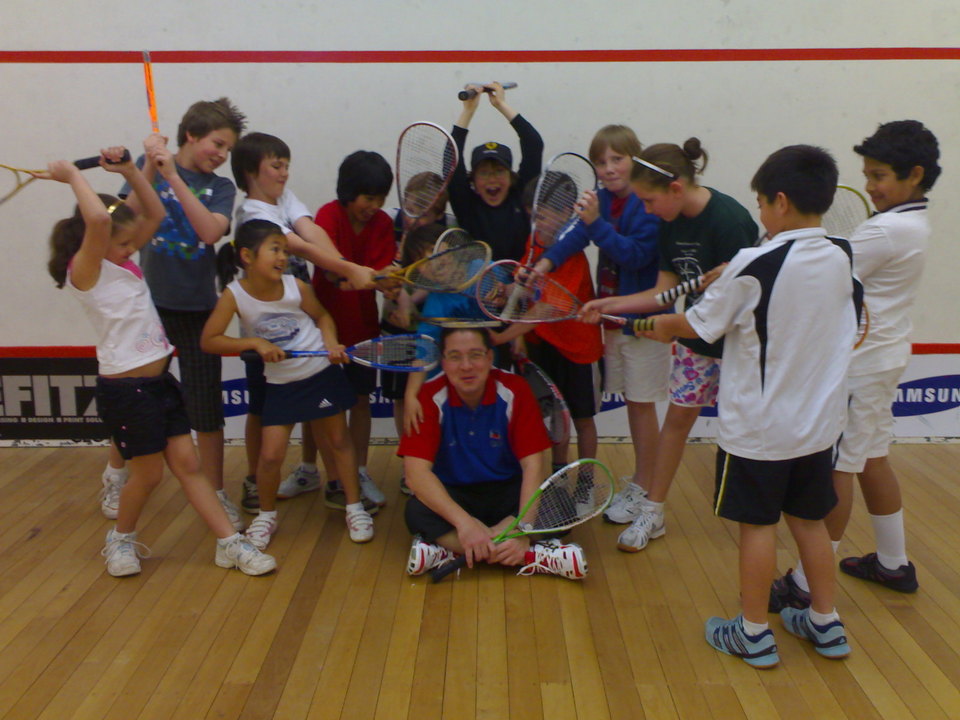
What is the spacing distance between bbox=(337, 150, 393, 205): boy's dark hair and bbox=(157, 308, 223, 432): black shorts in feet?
2.07

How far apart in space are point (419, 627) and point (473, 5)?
2.39 m

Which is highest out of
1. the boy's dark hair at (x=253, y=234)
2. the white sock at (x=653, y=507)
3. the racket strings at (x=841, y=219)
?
the racket strings at (x=841, y=219)

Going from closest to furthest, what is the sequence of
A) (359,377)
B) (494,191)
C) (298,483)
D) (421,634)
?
(421,634), (494,191), (359,377), (298,483)

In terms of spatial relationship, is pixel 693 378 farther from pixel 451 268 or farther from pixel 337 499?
pixel 337 499

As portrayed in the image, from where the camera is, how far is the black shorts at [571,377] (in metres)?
2.91

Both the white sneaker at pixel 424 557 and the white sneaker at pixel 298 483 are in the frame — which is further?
the white sneaker at pixel 298 483

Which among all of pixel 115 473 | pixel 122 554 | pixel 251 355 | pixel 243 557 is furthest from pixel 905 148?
pixel 115 473

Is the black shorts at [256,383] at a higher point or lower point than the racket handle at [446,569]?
higher

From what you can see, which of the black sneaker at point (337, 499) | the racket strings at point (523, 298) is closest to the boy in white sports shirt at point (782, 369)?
the racket strings at point (523, 298)

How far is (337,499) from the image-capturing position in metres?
3.07

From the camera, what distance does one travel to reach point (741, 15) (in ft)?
11.3

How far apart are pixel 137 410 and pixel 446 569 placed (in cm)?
99

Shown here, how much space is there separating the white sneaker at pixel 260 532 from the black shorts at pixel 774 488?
1.45m

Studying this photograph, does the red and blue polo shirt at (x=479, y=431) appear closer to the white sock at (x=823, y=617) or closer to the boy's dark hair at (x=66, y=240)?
the white sock at (x=823, y=617)
